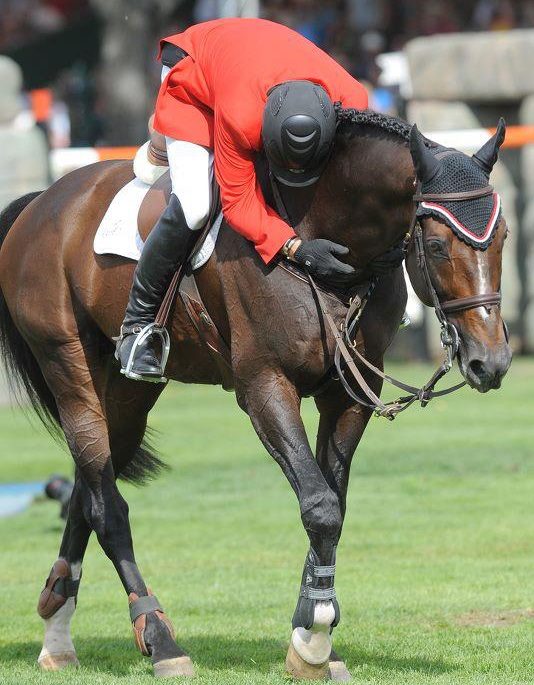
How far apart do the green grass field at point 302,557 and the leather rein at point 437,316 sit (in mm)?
1120

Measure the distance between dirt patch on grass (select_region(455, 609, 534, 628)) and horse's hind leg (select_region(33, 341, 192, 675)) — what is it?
60.5 inches

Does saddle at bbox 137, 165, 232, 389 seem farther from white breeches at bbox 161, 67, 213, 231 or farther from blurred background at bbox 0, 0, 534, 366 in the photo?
blurred background at bbox 0, 0, 534, 366

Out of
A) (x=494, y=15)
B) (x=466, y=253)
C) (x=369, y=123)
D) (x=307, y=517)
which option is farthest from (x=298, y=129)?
(x=494, y=15)

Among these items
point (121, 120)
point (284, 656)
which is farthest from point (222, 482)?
point (121, 120)

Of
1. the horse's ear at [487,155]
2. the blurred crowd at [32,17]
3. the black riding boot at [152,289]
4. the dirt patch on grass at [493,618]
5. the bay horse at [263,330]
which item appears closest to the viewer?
the bay horse at [263,330]

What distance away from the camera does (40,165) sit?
15141mm

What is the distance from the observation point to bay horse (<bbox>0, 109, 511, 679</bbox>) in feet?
16.9

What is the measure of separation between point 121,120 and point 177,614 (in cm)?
1620

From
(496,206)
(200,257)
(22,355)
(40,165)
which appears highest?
(496,206)

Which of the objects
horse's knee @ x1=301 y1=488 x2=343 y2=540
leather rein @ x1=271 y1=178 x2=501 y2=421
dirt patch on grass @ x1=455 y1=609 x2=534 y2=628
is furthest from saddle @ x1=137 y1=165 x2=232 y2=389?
dirt patch on grass @ x1=455 y1=609 x2=534 y2=628

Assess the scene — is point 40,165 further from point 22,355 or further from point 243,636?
point 243,636

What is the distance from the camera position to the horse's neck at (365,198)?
5359 mm

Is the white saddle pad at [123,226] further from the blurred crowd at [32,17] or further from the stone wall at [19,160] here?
the blurred crowd at [32,17]

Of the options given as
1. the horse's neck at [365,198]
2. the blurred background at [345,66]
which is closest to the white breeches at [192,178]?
the horse's neck at [365,198]
